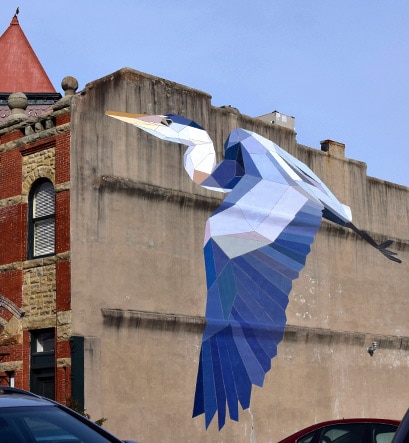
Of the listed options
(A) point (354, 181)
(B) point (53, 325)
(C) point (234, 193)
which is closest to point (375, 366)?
(A) point (354, 181)

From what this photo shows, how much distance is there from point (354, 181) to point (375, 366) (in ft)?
18.1

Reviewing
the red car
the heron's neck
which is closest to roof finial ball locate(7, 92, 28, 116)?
the heron's neck

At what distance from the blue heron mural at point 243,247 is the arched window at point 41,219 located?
7.86 ft

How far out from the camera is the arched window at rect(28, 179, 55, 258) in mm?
22234

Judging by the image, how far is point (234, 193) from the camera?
25.1 metres

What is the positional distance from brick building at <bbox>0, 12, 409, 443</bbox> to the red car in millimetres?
8486

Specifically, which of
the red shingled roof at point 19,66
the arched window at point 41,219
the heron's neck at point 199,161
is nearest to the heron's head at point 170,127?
the heron's neck at point 199,161

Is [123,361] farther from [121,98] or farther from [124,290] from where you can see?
[121,98]

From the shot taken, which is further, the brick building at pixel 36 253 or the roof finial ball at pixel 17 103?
the roof finial ball at pixel 17 103

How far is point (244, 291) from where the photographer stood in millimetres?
24578

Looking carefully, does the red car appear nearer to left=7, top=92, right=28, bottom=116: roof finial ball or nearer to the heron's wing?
the heron's wing

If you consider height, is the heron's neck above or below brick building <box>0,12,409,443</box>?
above

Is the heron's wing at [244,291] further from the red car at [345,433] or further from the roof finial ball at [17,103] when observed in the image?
the red car at [345,433]

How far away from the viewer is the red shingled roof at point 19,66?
34.2m
